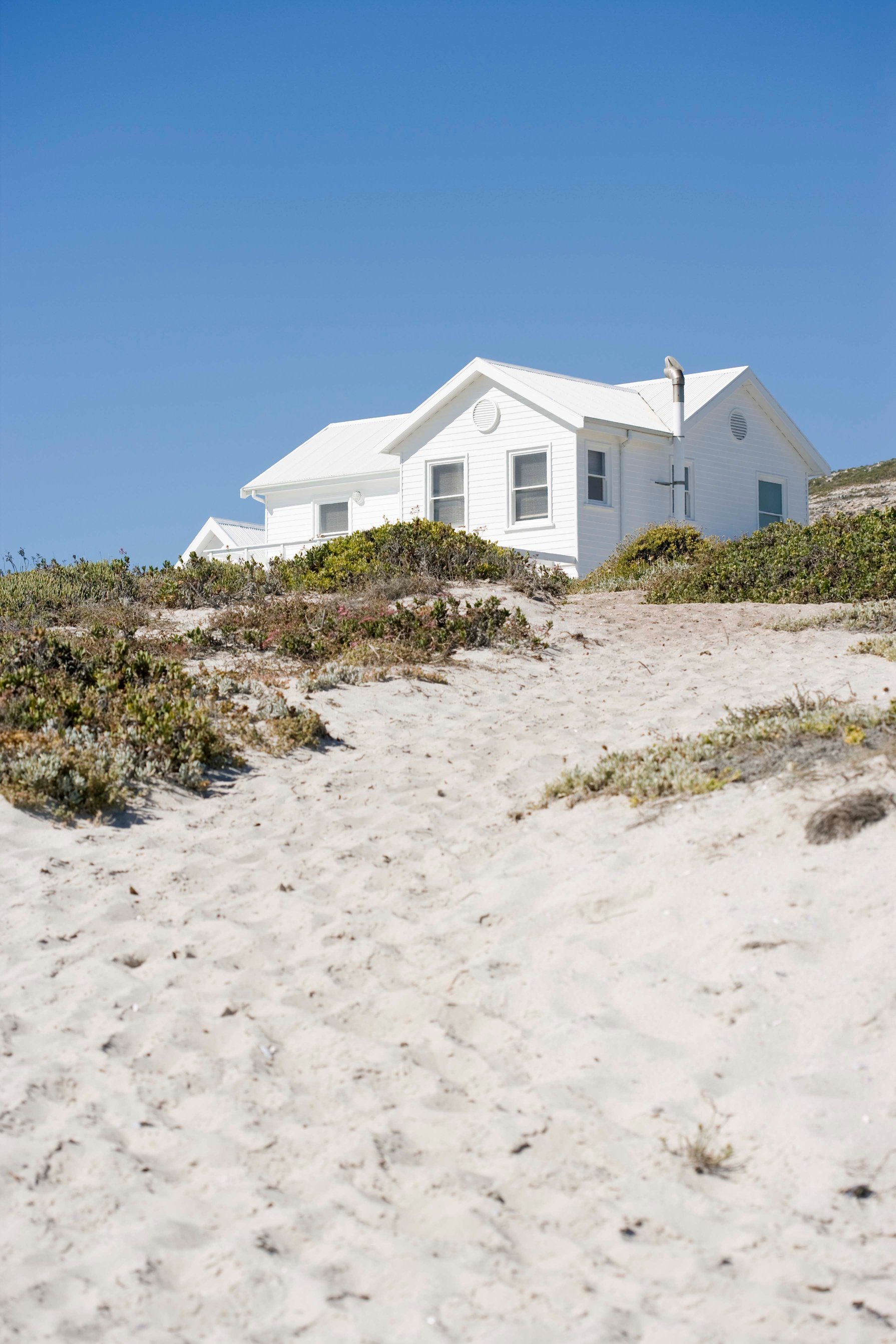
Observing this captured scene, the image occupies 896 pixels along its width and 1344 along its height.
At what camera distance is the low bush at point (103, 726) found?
732 cm

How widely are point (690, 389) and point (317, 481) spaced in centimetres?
816

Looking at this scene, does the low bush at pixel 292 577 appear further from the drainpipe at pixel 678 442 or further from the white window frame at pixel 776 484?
the white window frame at pixel 776 484

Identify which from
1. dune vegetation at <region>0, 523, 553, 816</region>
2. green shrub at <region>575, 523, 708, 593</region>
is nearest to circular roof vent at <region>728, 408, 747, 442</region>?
green shrub at <region>575, 523, 708, 593</region>

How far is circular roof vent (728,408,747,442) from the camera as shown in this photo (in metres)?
23.7

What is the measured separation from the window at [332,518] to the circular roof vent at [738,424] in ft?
27.3

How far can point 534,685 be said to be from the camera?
34.4ft

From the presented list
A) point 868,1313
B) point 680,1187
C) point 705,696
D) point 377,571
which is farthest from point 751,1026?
point 377,571

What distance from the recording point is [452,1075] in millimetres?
4363

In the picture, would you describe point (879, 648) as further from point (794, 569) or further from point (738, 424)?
point (738, 424)

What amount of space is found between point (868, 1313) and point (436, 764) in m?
5.37

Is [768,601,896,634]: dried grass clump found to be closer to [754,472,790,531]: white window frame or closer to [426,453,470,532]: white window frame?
[426,453,470,532]: white window frame

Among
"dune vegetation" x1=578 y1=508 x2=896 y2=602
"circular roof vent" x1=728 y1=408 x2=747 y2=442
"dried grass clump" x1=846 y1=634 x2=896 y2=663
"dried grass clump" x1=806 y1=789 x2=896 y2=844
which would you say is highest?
"circular roof vent" x1=728 y1=408 x2=747 y2=442

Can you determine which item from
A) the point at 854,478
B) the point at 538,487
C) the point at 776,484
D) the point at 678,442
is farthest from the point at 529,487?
the point at 854,478

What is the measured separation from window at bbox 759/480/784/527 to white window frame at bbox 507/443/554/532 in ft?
Answer: 17.5
